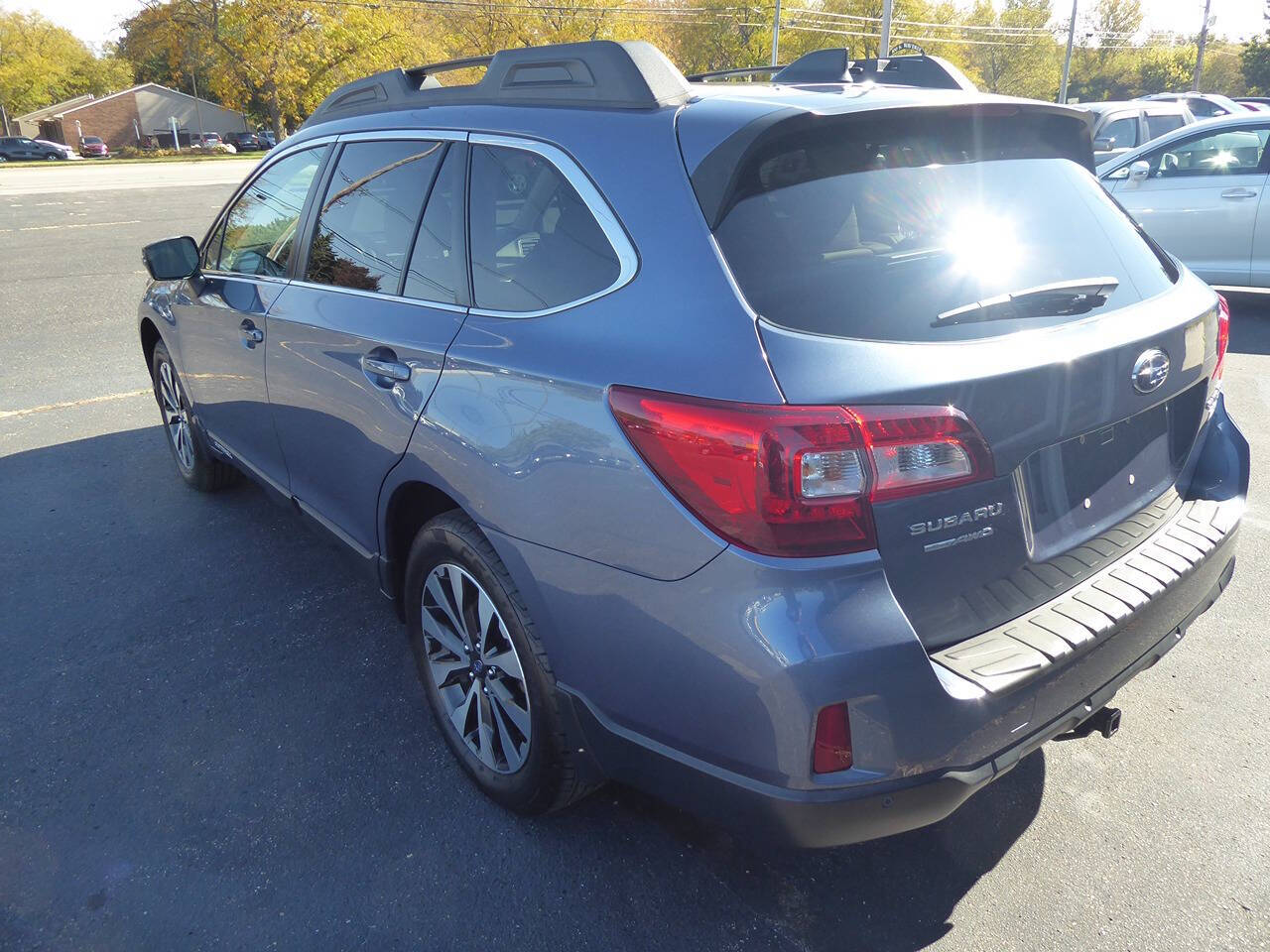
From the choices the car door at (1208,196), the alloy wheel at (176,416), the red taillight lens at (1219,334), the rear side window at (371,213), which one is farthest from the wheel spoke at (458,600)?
the car door at (1208,196)

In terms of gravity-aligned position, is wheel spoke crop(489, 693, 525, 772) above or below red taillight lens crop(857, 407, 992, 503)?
below

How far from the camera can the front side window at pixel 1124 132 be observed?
45.2 ft

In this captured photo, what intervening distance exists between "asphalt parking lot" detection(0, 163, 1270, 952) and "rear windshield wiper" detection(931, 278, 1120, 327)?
1197mm

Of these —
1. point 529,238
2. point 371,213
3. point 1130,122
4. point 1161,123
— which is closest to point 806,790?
point 529,238

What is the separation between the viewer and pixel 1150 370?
2.18 meters

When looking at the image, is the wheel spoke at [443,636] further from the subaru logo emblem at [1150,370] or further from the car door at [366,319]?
the subaru logo emblem at [1150,370]

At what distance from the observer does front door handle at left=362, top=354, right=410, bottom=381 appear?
2584 millimetres

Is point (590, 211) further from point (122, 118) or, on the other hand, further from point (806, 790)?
point (122, 118)

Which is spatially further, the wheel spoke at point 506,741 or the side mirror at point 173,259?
the side mirror at point 173,259

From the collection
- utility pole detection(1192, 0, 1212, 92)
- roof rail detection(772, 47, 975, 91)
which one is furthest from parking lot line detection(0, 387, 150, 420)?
utility pole detection(1192, 0, 1212, 92)

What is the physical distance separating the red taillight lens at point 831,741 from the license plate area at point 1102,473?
0.60m

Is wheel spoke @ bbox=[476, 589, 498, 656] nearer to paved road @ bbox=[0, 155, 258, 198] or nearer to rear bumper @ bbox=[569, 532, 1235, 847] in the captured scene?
rear bumper @ bbox=[569, 532, 1235, 847]

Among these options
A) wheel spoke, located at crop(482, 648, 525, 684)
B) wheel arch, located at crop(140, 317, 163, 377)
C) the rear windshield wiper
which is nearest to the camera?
the rear windshield wiper

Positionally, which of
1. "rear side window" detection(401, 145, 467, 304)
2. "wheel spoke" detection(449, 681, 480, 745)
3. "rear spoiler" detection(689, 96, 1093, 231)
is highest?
"rear spoiler" detection(689, 96, 1093, 231)
